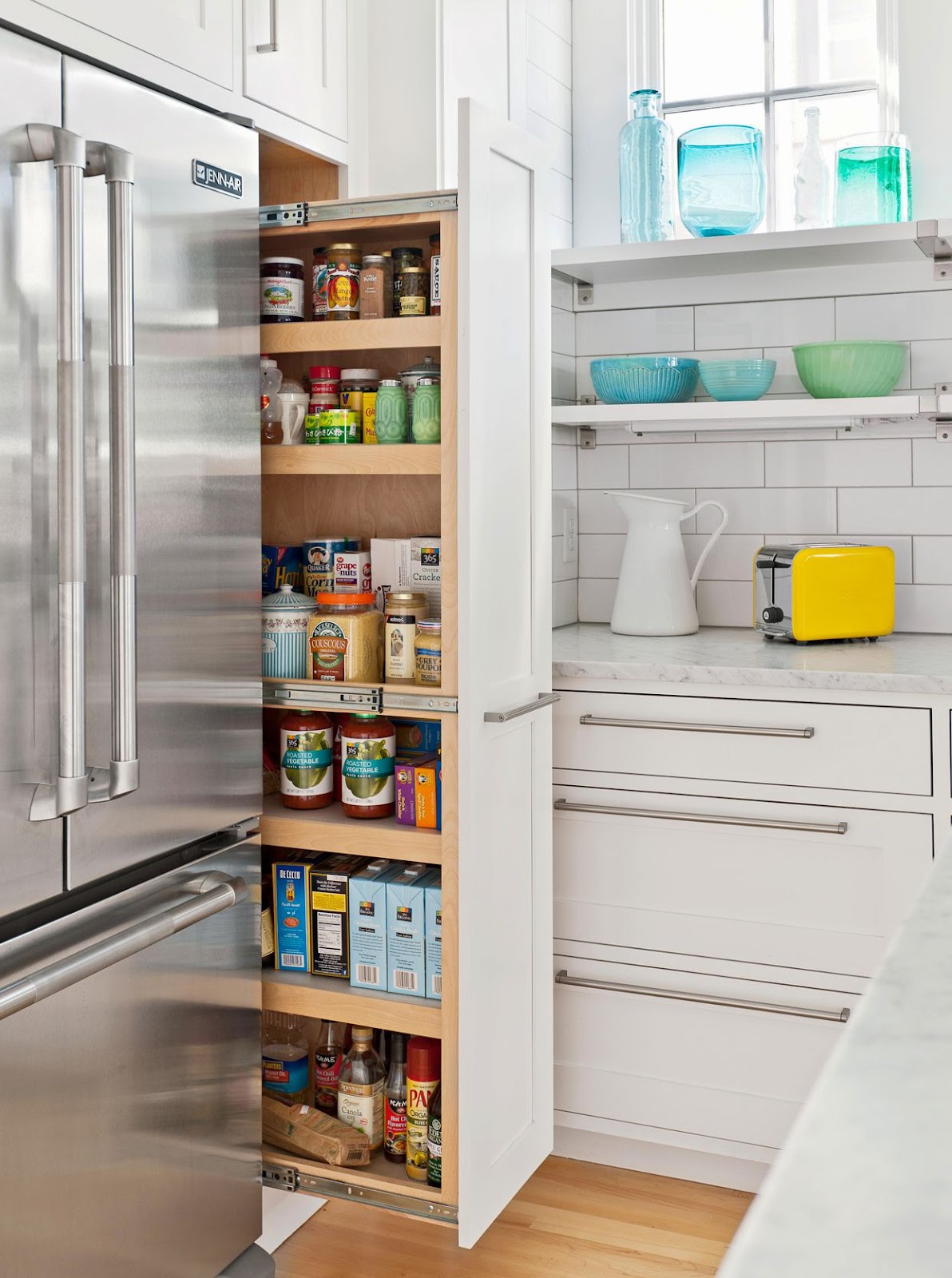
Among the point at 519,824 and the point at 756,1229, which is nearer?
the point at 756,1229

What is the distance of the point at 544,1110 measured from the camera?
7.41 ft

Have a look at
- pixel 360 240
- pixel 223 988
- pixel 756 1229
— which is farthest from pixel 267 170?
pixel 756 1229

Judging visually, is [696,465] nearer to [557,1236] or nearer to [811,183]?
[811,183]

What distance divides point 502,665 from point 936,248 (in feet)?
4.55

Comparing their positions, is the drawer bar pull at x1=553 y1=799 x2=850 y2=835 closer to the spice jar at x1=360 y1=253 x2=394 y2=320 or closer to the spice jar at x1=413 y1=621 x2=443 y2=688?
the spice jar at x1=413 y1=621 x2=443 y2=688

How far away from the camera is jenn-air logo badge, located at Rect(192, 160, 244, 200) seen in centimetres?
175

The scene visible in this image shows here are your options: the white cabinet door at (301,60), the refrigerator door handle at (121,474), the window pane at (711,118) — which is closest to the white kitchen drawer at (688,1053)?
the refrigerator door handle at (121,474)

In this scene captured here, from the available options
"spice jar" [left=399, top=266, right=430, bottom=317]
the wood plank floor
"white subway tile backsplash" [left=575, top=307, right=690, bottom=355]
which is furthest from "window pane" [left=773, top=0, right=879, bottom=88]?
the wood plank floor

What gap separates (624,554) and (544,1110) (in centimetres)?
122

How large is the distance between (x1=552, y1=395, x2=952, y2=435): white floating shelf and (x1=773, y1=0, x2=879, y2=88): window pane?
2.62 ft

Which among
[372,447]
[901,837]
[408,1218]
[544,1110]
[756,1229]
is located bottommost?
[408,1218]

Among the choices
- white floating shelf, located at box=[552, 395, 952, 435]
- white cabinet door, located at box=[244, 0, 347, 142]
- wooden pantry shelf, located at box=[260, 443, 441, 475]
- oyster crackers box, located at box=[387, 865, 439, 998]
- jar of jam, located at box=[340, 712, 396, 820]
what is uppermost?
white cabinet door, located at box=[244, 0, 347, 142]

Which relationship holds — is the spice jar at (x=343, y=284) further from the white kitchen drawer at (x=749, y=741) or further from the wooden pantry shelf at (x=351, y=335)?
the white kitchen drawer at (x=749, y=741)

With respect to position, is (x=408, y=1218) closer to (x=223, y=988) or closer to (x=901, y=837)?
(x=223, y=988)
